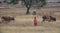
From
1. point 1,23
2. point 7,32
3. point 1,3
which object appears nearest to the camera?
point 7,32

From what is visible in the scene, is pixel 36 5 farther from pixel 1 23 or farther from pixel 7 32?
pixel 7 32

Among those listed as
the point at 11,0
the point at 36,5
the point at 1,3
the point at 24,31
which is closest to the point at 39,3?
the point at 36,5

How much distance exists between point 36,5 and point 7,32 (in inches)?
1121

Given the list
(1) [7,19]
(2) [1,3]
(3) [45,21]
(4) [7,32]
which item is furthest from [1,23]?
(2) [1,3]

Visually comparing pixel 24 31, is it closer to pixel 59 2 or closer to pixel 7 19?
pixel 7 19

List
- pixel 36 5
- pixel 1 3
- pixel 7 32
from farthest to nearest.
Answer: pixel 1 3, pixel 36 5, pixel 7 32

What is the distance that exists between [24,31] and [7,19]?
6.87m

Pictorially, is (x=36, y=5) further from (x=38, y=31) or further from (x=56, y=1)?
(x=38, y=31)

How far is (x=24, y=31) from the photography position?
23.4 m

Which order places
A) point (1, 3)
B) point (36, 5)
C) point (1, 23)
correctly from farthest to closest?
point (1, 3), point (36, 5), point (1, 23)

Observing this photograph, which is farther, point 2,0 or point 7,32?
point 2,0

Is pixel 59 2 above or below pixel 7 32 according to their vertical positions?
below

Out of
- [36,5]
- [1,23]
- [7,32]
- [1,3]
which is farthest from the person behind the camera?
[1,3]

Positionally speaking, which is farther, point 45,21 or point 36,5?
point 36,5
